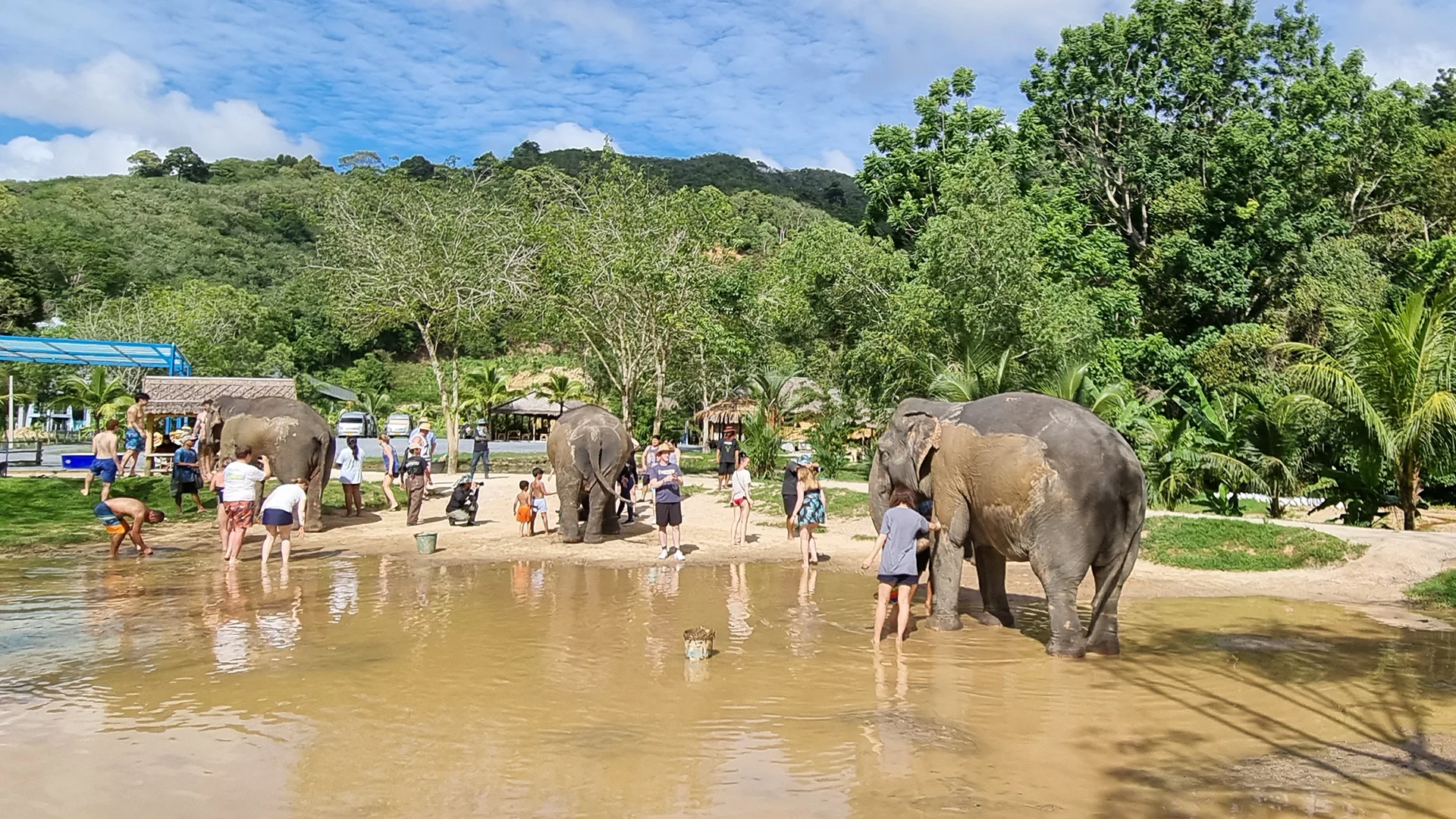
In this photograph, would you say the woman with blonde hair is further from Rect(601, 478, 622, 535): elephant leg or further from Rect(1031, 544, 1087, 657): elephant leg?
Rect(1031, 544, 1087, 657): elephant leg

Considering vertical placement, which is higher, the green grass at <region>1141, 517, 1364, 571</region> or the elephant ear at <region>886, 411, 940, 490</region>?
the elephant ear at <region>886, 411, 940, 490</region>

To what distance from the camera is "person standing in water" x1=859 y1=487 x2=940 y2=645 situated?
933cm

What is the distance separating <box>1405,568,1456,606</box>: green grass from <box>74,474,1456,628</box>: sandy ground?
0.22 m

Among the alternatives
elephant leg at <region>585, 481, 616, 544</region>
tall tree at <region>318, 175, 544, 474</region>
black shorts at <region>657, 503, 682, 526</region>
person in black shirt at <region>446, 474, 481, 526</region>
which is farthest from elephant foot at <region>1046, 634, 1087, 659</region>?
tall tree at <region>318, 175, 544, 474</region>

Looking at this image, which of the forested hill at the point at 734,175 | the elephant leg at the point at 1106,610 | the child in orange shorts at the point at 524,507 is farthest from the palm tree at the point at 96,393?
the forested hill at the point at 734,175

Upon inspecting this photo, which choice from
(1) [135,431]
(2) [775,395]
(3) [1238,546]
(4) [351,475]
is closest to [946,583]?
(3) [1238,546]

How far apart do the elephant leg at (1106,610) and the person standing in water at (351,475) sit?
43.7 feet

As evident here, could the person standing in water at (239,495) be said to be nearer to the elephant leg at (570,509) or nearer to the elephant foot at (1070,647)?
the elephant leg at (570,509)

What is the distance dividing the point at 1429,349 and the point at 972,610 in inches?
358

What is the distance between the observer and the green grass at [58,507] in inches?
635

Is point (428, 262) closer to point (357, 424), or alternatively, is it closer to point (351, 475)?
point (351, 475)

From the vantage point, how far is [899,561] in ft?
30.7

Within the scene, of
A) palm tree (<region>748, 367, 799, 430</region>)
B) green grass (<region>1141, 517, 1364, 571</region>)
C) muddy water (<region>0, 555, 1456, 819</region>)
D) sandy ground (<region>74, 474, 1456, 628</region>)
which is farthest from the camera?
palm tree (<region>748, 367, 799, 430</region>)

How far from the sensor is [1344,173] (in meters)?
32.3
